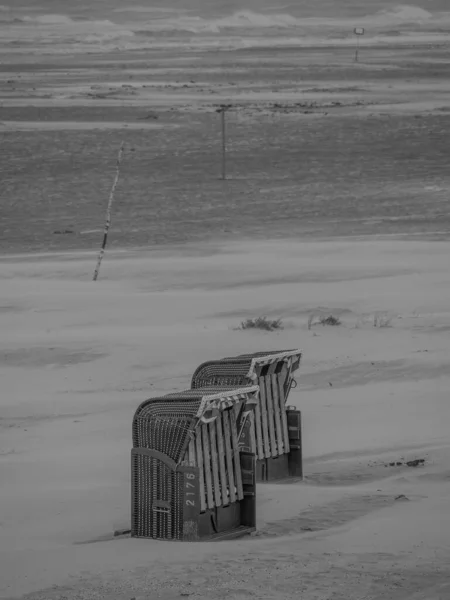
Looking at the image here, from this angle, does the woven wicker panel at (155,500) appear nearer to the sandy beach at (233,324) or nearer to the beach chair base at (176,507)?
the beach chair base at (176,507)

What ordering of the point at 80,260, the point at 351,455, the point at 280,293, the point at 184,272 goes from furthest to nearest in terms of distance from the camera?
the point at 80,260 < the point at 184,272 < the point at 280,293 < the point at 351,455

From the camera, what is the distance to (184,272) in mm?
24859

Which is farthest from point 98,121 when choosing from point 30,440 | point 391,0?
point 391,0

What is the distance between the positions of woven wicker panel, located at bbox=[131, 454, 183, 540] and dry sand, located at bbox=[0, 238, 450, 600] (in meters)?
0.13

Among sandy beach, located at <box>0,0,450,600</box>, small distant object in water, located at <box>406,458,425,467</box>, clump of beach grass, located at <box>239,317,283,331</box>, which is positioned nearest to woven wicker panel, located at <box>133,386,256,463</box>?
sandy beach, located at <box>0,0,450,600</box>

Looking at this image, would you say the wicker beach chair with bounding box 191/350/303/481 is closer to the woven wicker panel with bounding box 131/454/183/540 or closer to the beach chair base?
the beach chair base

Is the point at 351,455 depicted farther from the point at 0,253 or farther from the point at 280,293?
the point at 0,253

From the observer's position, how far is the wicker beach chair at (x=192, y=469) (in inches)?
358

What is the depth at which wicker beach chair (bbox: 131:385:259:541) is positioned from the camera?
909 cm

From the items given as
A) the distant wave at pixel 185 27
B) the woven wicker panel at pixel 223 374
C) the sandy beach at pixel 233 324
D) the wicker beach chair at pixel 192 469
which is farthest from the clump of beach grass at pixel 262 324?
the distant wave at pixel 185 27

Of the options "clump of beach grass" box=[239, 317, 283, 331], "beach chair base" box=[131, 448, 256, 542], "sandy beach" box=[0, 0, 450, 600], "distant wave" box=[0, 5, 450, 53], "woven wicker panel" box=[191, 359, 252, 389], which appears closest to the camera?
"sandy beach" box=[0, 0, 450, 600]

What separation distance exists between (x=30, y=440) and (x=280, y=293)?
9.99 m

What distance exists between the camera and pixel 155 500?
9.20 metres

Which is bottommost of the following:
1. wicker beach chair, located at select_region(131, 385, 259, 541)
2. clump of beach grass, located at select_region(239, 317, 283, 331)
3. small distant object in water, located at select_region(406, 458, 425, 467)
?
small distant object in water, located at select_region(406, 458, 425, 467)
